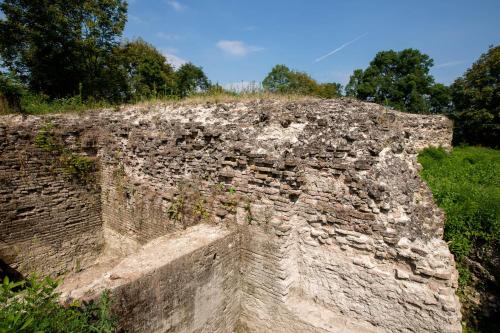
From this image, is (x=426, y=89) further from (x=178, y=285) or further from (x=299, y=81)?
(x=178, y=285)

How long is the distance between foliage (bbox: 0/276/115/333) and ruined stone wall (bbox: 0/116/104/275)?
486 centimetres

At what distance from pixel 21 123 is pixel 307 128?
21.9 feet

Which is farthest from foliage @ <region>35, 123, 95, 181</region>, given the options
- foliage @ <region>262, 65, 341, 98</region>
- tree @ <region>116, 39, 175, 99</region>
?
foliage @ <region>262, 65, 341, 98</region>

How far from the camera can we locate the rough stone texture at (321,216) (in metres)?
3.50

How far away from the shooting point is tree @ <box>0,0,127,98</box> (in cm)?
1606

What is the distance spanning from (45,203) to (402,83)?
37.0 metres

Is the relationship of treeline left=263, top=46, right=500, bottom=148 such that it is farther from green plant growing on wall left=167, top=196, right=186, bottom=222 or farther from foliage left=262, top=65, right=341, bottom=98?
green plant growing on wall left=167, top=196, right=186, bottom=222

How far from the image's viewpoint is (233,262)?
4.27 meters

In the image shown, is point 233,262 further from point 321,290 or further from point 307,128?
point 307,128

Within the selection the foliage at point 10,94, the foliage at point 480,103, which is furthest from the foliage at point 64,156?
the foliage at point 480,103

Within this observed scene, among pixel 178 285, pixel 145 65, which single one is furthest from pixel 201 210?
pixel 145 65

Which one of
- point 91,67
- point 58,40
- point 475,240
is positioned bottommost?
point 475,240

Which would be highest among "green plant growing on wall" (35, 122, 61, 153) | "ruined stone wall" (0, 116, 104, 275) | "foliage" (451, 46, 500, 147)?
"foliage" (451, 46, 500, 147)

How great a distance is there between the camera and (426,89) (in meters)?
33.1
